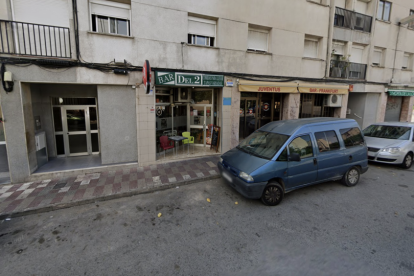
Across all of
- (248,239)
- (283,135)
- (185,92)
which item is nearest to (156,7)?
(185,92)

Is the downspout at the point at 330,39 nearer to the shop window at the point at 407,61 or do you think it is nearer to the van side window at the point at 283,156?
the shop window at the point at 407,61

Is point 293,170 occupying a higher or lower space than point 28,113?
lower

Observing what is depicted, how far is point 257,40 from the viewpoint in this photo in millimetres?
8539

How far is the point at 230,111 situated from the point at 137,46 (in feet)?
13.6

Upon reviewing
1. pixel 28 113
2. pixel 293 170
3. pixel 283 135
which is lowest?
pixel 293 170

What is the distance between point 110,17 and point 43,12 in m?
1.75

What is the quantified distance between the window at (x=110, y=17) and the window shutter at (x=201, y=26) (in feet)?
7.02

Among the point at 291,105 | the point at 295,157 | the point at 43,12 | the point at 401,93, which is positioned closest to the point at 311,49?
the point at 291,105

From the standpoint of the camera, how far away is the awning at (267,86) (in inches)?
320

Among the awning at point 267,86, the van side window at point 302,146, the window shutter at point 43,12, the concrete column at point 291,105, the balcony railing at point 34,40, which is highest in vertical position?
the window shutter at point 43,12

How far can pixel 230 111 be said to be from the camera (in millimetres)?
8234

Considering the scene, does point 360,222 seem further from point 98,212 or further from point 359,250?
point 98,212

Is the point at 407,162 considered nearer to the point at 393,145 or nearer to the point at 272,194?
the point at 393,145

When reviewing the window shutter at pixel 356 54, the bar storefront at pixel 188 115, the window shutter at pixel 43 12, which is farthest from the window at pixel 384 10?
the window shutter at pixel 43 12
